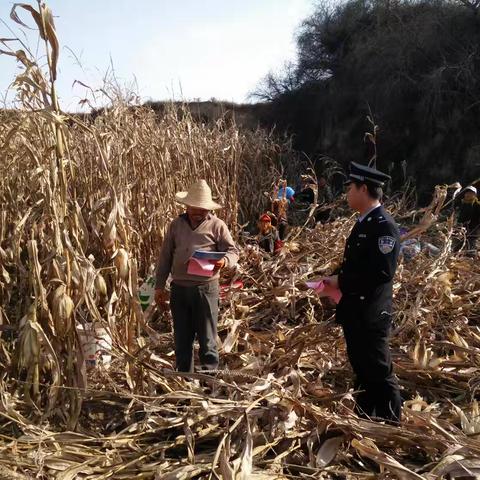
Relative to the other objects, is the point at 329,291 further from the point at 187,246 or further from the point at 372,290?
the point at 187,246

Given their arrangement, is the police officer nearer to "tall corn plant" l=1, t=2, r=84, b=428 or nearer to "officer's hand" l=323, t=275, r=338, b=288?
"officer's hand" l=323, t=275, r=338, b=288

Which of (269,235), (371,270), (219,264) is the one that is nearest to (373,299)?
(371,270)

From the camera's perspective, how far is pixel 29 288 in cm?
298

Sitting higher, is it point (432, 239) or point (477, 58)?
point (477, 58)

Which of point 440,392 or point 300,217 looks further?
point 300,217

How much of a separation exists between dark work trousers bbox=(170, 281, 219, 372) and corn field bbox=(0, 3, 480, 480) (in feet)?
0.68

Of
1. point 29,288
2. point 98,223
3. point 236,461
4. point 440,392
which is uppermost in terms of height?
point 98,223

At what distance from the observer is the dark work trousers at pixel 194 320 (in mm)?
3377

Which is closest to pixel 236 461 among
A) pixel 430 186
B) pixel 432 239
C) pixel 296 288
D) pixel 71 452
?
pixel 71 452

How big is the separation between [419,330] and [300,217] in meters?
5.03

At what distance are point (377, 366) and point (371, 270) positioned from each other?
484 millimetres

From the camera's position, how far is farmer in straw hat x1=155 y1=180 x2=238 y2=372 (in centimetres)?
338

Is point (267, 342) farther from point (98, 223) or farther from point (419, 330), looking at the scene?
point (98, 223)

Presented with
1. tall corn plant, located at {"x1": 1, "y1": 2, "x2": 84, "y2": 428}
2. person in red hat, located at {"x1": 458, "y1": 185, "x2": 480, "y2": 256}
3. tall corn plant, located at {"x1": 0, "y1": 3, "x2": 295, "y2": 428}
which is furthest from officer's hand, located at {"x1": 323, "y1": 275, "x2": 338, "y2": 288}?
person in red hat, located at {"x1": 458, "y1": 185, "x2": 480, "y2": 256}
